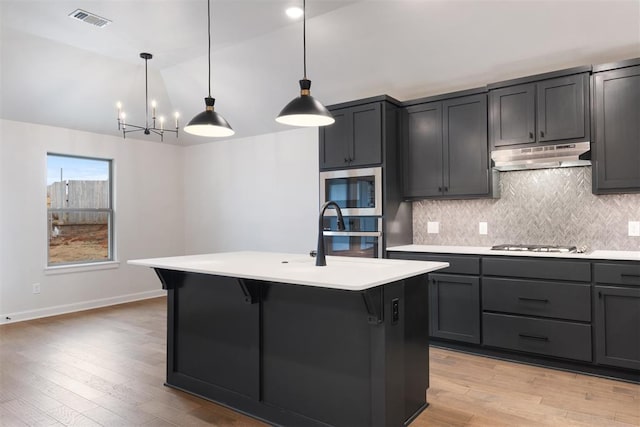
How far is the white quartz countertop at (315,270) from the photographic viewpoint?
1895 millimetres

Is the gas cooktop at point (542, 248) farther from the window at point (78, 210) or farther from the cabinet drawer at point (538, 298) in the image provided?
the window at point (78, 210)

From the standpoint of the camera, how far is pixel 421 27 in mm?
3645

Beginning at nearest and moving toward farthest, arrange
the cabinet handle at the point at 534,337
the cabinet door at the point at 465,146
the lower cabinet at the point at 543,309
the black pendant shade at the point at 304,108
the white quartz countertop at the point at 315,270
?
the white quartz countertop at the point at 315,270, the black pendant shade at the point at 304,108, the lower cabinet at the point at 543,309, the cabinet handle at the point at 534,337, the cabinet door at the point at 465,146

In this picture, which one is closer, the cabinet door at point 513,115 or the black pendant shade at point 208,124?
the black pendant shade at point 208,124

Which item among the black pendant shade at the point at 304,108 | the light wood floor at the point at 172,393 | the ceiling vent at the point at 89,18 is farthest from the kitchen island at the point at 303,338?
the ceiling vent at the point at 89,18

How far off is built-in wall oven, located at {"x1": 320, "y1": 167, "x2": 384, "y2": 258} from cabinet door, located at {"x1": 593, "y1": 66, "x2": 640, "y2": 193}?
6.00 feet

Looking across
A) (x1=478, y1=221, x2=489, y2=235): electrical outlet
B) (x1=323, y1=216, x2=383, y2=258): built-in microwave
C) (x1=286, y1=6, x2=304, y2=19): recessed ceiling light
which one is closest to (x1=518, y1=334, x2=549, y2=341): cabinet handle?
(x1=478, y1=221, x2=489, y2=235): electrical outlet

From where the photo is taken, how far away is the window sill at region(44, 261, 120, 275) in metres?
5.32

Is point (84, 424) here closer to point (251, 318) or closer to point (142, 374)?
point (142, 374)

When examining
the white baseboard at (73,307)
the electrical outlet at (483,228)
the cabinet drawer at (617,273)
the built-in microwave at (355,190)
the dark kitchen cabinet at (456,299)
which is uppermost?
the built-in microwave at (355,190)

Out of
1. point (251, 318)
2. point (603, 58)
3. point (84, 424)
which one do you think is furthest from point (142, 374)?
point (603, 58)

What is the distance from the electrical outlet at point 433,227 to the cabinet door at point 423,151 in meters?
0.43

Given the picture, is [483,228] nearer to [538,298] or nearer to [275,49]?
[538,298]

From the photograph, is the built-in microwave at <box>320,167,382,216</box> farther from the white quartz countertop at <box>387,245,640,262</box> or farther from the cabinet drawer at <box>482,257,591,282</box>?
the cabinet drawer at <box>482,257,591,282</box>
